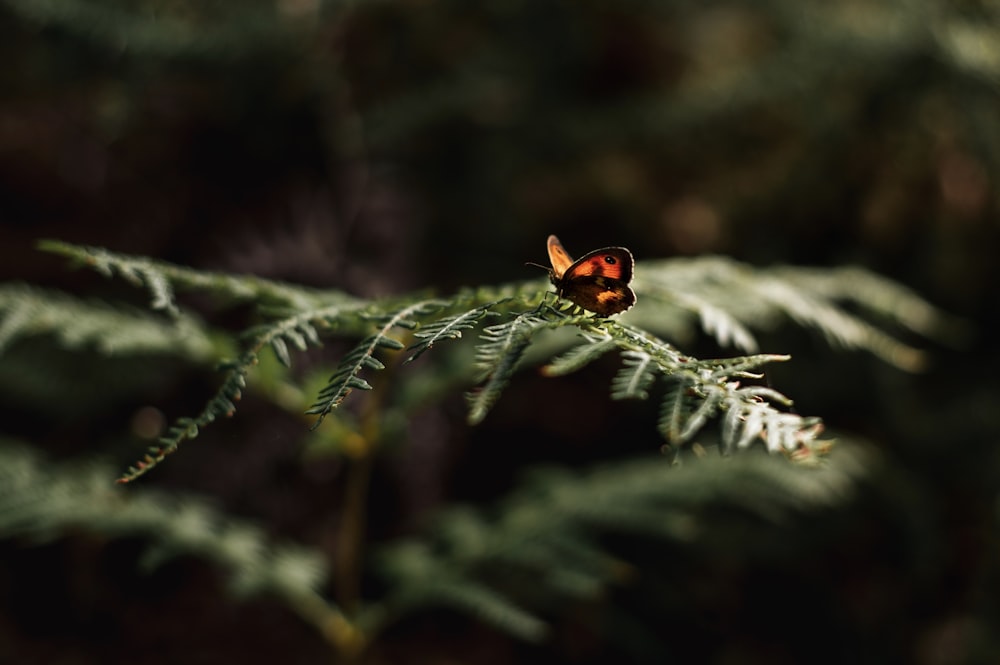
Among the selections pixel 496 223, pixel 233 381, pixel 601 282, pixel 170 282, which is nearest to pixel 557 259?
pixel 601 282

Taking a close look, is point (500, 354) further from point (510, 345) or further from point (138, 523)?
point (138, 523)

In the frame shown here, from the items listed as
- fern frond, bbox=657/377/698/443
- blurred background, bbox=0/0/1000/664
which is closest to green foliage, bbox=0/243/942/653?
fern frond, bbox=657/377/698/443

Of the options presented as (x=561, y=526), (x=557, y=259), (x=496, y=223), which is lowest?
(x=561, y=526)

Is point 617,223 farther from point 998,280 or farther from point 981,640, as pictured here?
point 981,640

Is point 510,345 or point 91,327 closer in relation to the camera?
point 510,345

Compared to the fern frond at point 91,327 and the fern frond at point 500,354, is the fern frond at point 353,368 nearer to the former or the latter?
the fern frond at point 500,354

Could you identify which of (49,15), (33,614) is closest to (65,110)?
(49,15)

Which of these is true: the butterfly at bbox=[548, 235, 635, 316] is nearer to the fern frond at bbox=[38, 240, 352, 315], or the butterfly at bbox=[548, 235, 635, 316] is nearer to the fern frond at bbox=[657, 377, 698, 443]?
the fern frond at bbox=[657, 377, 698, 443]
